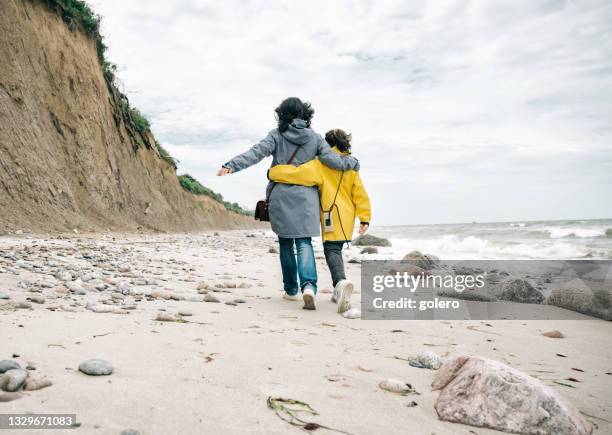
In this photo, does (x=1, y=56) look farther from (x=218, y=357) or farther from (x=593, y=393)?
(x=593, y=393)

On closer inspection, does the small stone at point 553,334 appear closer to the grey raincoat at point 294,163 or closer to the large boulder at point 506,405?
the large boulder at point 506,405

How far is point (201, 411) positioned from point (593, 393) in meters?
1.81

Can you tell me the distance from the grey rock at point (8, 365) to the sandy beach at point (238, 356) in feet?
0.22

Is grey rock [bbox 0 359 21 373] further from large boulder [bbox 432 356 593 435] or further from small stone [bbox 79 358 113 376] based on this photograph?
large boulder [bbox 432 356 593 435]

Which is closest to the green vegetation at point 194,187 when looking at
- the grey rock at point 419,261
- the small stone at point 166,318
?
the grey rock at point 419,261

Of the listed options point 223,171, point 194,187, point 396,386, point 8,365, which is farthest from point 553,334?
point 194,187

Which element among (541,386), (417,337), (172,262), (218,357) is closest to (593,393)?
(541,386)

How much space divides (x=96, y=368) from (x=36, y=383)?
227 millimetres

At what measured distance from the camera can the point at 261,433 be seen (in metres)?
1.47

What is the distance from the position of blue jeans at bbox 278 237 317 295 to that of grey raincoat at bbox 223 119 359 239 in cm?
15

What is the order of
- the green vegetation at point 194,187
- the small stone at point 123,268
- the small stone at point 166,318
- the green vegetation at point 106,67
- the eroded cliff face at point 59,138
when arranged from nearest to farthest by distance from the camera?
the small stone at point 166,318 < the small stone at point 123,268 < the eroded cliff face at point 59,138 < the green vegetation at point 106,67 < the green vegetation at point 194,187

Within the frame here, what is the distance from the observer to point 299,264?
13.7 feet

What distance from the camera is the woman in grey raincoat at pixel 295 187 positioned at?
4.12m

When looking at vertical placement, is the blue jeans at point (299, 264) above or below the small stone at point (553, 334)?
above
